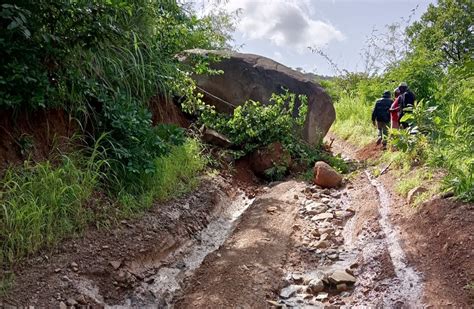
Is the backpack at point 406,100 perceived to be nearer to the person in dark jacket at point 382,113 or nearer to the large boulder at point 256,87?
the person in dark jacket at point 382,113

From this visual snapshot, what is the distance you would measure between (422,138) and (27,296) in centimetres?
493

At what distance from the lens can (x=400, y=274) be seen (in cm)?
322

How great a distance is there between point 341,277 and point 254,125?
13.5ft

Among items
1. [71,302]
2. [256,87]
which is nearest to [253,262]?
[71,302]

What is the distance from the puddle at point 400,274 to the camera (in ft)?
9.59

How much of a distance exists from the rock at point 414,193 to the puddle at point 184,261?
2101 mm

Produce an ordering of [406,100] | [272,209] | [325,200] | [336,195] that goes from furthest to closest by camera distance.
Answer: [406,100] → [336,195] → [325,200] → [272,209]

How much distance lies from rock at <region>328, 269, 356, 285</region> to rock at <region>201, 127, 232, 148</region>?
3.83 m

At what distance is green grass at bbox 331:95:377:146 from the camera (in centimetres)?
919

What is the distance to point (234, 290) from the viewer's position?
127 inches

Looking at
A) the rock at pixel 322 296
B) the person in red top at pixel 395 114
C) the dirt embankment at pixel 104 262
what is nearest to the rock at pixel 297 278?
the rock at pixel 322 296

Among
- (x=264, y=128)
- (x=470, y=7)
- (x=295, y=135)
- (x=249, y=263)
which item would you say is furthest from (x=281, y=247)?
(x=470, y=7)

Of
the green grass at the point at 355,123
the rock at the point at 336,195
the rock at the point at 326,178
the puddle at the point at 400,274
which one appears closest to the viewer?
the puddle at the point at 400,274

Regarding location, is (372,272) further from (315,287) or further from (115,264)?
(115,264)
